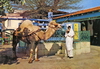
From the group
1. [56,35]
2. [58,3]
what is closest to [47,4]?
[58,3]

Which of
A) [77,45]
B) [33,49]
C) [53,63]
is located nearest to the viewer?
[53,63]

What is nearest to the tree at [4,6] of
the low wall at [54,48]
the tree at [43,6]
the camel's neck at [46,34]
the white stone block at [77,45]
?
the camel's neck at [46,34]

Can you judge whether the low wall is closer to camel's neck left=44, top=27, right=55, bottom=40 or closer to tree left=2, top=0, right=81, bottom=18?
camel's neck left=44, top=27, right=55, bottom=40

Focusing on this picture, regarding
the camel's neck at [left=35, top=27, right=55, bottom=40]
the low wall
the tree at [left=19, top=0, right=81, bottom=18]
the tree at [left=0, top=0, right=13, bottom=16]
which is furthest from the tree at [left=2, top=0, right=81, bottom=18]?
the tree at [left=0, top=0, right=13, bottom=16]

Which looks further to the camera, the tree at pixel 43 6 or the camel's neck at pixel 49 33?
the tree at pixel 43 6

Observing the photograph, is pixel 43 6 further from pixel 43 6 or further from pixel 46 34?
pixel 46 34

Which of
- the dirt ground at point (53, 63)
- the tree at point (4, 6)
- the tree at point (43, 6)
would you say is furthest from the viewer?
the tree at point (43, 6)

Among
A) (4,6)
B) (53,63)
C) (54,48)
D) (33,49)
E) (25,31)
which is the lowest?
(53,63)

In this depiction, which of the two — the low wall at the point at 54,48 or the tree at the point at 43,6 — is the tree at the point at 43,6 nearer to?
the tree at the point at 43,6

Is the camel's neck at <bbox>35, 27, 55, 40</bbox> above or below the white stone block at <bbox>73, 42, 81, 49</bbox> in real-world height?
above

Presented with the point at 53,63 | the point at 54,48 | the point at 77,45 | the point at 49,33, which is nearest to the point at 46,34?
the point at 49,33

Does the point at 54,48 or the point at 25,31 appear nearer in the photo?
the point at 25,31

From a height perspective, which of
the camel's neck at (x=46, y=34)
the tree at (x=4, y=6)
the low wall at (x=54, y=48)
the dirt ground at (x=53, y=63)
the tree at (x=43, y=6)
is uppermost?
the tree at (x=43, y=6)

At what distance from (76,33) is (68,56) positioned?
2023mm
